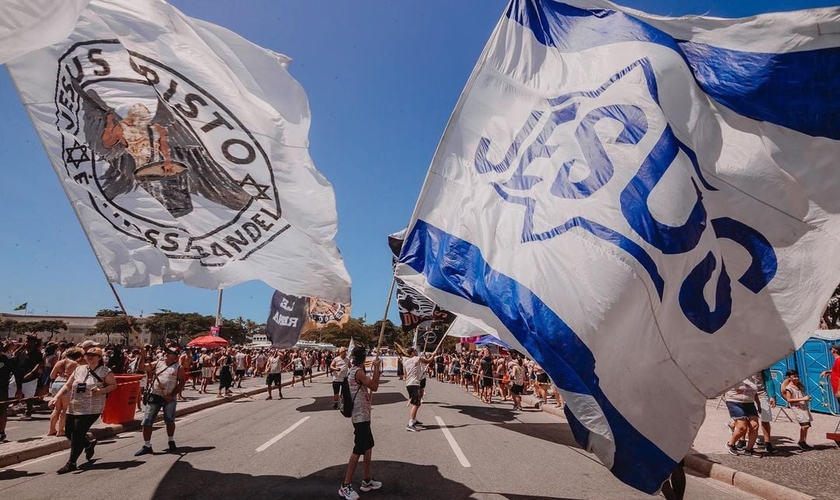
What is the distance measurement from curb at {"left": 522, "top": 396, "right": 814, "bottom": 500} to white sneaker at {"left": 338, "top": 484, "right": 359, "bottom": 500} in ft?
18.3

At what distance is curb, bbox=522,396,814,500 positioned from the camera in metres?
5.83

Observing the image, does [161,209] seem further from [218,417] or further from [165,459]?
[218,417]

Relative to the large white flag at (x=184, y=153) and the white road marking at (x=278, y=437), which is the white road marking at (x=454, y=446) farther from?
the large white flag at (x=184, y=153)

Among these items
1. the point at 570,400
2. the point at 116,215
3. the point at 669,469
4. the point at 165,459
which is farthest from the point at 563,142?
the point at 165,459

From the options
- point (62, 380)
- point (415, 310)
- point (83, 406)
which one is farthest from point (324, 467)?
point (415, 310)

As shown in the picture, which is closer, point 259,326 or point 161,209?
point 161,209

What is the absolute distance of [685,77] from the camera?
3957 mm

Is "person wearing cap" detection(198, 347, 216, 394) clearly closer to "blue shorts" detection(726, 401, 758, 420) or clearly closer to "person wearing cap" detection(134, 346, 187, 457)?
"person wearing cap" detection(134, 346, 187, 457)

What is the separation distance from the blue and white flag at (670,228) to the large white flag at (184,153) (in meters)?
2.48

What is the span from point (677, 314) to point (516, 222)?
62.7 inches

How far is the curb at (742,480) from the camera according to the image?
5.83 m

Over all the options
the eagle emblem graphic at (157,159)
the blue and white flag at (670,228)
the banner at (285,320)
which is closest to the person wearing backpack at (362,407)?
the blue and white flag at (670,228)

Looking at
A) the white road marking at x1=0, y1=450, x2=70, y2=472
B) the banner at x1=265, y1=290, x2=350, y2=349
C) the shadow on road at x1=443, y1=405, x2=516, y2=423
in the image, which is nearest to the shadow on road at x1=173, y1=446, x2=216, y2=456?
the white road marking at x1=0, y1=450, x2=70, y2=472

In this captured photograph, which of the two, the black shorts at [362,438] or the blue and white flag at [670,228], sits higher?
the blue and white flag at [670,228]
